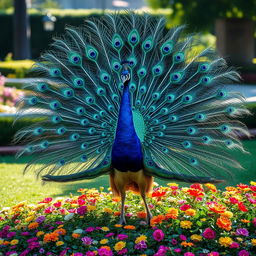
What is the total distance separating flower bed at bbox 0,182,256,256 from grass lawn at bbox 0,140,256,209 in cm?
111

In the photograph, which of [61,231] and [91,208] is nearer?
[61,231]

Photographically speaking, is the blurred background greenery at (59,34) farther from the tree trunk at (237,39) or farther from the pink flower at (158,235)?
the pink flower at (158,235)

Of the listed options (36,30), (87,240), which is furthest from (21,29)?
(87,240)

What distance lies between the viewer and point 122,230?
477cm

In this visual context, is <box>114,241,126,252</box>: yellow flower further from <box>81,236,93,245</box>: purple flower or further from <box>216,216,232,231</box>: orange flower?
<box>216,216,232,231</box>: orange flower

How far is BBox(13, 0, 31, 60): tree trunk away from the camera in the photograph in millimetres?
21438

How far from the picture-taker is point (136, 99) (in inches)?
205

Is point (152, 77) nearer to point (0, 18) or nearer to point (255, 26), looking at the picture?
point (255, 26)

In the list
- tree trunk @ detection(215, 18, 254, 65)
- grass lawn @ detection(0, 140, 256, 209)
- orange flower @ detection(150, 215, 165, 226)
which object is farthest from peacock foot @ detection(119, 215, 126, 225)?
tree trunk @ detection(215, 18, 254, 65)

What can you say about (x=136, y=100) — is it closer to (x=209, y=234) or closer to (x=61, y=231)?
(x=61, y=231)

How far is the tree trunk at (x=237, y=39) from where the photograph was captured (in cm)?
1984

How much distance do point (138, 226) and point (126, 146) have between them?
84 centimetres

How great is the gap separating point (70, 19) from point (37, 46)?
2295mm

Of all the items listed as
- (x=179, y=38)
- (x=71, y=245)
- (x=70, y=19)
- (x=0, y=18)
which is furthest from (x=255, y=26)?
(x=71, y=245)
